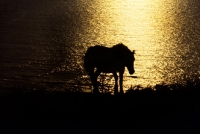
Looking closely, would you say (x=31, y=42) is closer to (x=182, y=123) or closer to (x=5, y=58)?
(x=5, y=58)

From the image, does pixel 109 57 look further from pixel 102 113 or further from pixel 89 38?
pixel 89 38

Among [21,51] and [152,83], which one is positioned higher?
[21,51]

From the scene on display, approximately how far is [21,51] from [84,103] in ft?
35.5

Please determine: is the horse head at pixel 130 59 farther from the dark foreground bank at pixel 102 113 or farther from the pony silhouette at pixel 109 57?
the dark foreground bank at pixel 102 113

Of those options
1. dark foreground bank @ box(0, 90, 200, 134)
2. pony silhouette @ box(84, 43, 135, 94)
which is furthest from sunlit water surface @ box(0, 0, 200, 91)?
dark foreground bank @ box(0, 90, 200, 134)

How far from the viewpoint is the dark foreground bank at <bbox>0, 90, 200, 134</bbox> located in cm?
976

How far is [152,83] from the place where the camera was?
53.9 feet

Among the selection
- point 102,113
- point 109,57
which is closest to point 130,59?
point 109,57

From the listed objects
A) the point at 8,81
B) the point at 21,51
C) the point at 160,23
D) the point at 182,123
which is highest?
the point at 160,23

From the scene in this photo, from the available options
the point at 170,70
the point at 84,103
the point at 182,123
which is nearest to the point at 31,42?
the point at 170,70

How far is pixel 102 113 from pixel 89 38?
529 inches

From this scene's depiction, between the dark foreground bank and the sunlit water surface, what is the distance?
12.9ft

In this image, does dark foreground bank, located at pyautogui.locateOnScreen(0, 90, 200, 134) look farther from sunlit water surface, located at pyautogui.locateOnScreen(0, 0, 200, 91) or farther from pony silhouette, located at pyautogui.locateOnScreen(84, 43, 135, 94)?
sunlit water surface, located at pyautogui.locateOnScreen(0, 0, 200, 91)

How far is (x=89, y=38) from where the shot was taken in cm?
2358
